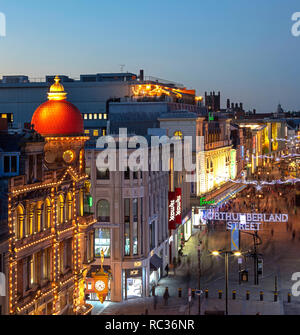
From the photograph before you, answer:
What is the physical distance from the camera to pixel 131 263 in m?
Answer: 48.5

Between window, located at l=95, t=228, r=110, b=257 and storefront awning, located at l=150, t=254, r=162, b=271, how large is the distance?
4115 mm

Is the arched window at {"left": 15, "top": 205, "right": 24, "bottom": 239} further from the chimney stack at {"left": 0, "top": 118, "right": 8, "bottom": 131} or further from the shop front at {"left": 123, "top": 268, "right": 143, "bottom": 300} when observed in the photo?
the shop front at {"left": 123, "top": 268, "right": 143, "bottom": 300}

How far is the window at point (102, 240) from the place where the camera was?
48.7 m

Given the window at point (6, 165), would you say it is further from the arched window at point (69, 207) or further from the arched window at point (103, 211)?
the arched window at point (103, 211)

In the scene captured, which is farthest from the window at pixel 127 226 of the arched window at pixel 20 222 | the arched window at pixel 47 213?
the arched window at pixel 20 222

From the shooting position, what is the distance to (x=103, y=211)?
49.1 meters

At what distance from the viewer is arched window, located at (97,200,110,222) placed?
49.0 meters

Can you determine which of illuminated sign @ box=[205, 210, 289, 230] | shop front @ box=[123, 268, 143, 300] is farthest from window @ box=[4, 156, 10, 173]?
illuminated sign @ box=[205, 210, 289, 230]

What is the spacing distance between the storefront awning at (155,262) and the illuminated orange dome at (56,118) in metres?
15.9

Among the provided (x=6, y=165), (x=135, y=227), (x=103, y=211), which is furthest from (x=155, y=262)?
(x=6, y=165)

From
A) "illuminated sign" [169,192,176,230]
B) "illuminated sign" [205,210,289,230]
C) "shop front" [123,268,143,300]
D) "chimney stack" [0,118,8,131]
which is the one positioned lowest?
"shop front" [123,268,143,300]

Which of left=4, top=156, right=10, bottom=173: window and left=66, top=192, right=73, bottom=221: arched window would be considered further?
left=66, top=192, right=73, bottom=221: arched window

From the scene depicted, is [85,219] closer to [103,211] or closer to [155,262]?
[103,211]

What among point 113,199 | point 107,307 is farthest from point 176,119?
point 107,307
